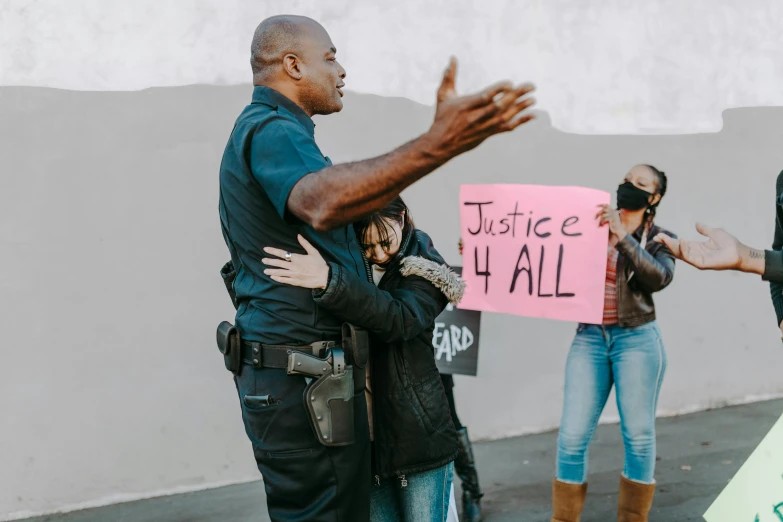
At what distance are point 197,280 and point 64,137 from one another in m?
0.96

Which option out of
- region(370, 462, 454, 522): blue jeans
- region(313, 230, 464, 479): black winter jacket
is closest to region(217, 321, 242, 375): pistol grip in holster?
region(313, 230, 464, 479): black winter jacket

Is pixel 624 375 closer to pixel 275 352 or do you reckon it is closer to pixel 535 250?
pixel 535 250

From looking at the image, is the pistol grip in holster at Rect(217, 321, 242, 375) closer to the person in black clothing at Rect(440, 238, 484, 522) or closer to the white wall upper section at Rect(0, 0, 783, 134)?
the person in black clothing at Rect(440, 238, 484, 522)

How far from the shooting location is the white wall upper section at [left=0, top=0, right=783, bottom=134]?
4211 mm

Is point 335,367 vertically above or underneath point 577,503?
above

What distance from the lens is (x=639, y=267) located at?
3.51m

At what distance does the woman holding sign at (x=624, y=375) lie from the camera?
354 cm

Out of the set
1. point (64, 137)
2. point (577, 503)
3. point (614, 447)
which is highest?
point (64, 137)

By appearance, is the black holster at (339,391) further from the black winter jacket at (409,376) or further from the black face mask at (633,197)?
the black face mask at (633,197)

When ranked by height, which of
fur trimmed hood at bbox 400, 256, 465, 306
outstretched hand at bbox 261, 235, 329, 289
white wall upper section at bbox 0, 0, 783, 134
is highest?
white wall upper section at bbox 0, 0, 783, 134

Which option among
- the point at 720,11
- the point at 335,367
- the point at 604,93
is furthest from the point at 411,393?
the point at 720,11

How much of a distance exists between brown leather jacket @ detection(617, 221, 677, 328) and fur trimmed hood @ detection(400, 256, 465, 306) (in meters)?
1.20

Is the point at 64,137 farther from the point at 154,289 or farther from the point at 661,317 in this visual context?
the point at 661,317

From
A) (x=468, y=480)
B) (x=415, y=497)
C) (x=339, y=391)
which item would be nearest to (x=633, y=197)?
(x=468, y=480)
